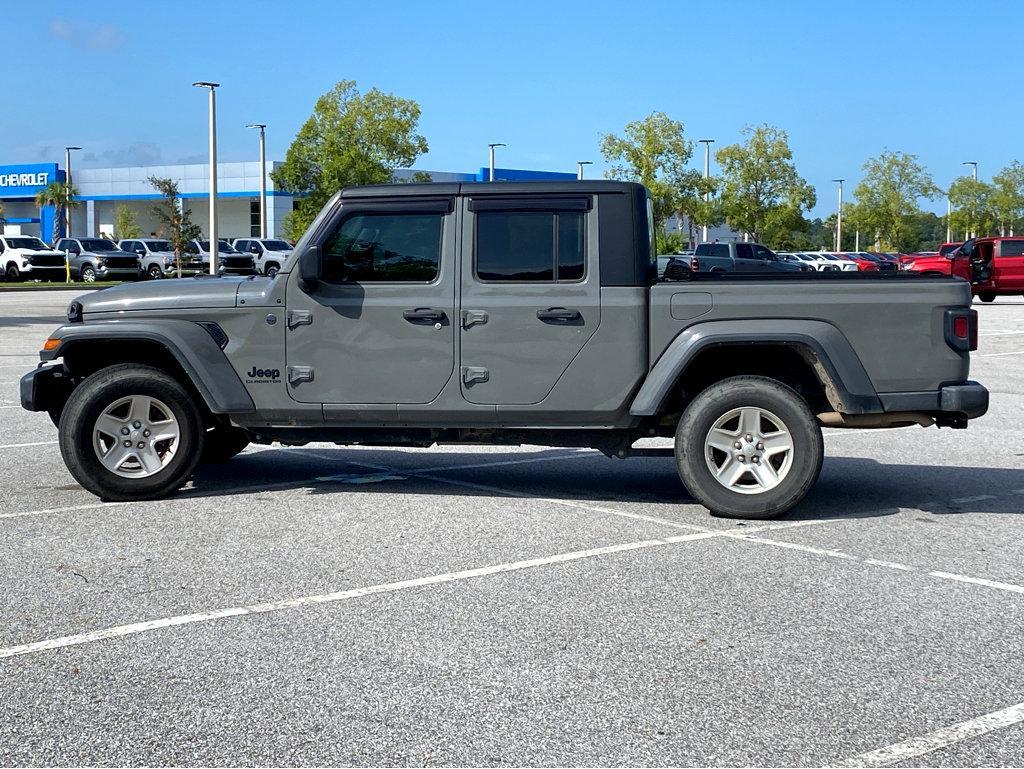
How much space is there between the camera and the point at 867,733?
165 inches

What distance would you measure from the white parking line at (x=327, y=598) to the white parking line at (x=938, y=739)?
2.56 metres

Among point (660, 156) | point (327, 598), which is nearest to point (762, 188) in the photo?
point (660, 156)

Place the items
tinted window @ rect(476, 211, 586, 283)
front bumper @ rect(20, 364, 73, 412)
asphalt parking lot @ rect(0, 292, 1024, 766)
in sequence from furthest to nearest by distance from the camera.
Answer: front bumper @ rect(20, 364, 73, 412), tinted window @ rect(476, 211, 586, 283), asphalt parking lot @ rect(0, 292, 1024, 766)

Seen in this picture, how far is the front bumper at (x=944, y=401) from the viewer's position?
294 inches

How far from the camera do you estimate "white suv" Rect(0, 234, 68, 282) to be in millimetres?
52375

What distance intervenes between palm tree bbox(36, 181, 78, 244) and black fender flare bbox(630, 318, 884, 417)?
8069 centimetres

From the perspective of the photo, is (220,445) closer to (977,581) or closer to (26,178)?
(977,581)

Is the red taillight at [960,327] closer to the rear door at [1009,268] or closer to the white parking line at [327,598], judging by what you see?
the white parking line at [327,598]

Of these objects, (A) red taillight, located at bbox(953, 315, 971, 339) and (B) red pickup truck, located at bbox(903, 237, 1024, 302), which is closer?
(A) red taillight, located at bbox(953, 315, 971, 339)

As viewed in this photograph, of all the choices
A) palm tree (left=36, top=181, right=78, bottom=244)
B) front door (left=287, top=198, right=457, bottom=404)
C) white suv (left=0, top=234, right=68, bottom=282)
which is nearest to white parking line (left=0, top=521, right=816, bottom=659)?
front door (left=287, top=198, right=457, bottom=404)

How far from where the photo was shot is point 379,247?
791 cm

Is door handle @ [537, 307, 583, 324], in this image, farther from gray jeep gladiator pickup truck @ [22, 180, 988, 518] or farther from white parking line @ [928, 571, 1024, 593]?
white parking line @ [928, 571, 1024, 593]

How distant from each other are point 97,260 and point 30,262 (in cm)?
264

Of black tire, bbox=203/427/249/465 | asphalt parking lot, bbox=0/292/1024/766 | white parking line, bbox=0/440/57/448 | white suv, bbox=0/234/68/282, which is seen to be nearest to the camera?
asphalt parking lot, bbox=0/292/1024/766
